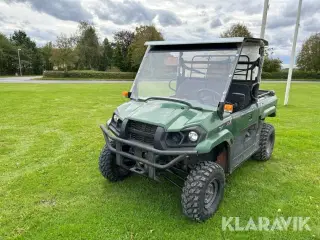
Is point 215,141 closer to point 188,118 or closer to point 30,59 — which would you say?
point 188,118

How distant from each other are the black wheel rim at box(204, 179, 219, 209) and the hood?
74 cm

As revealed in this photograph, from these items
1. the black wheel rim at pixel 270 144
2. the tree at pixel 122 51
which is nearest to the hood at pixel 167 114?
the black wheel rim at pixel 270 144

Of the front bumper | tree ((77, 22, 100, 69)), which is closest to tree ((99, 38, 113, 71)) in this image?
tree ((77, 22, 100, 69))

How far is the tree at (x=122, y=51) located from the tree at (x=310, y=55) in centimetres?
2890

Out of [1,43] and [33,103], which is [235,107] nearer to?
[33,103]

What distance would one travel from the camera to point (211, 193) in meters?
3.04

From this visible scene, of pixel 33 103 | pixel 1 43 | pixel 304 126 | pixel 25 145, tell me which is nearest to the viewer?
pixel 25 145

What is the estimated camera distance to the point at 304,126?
7.58m

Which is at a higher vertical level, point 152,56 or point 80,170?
point 152,56

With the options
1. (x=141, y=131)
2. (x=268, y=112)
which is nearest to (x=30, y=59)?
(x=268, y=112)

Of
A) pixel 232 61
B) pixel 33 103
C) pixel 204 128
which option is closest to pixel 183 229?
pixel 204 128

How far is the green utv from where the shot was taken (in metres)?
2.75

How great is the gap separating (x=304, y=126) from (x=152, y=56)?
19.2 feet

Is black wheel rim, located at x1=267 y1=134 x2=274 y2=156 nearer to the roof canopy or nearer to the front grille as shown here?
the roof canopy
